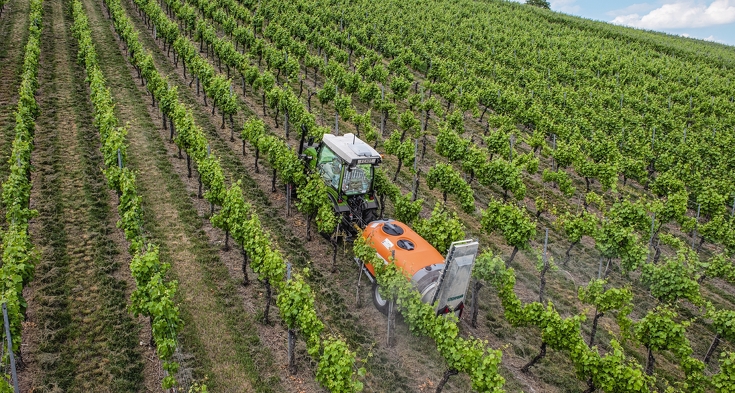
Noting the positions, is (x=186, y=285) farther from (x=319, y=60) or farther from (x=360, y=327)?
(x=319, y=60)

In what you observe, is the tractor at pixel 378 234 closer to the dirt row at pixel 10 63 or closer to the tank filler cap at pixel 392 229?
the tank filler cap at pixel 392 229

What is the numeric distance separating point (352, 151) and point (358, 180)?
0.90 meters

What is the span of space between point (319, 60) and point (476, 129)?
10.6m

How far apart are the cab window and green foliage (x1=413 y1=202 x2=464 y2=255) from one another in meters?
2.92

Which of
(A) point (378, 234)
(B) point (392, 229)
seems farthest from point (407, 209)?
(A) point (378, 234)

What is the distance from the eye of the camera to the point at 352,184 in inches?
519

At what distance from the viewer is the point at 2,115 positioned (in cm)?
1862

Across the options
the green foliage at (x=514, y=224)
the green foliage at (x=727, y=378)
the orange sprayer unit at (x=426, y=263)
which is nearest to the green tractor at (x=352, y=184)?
the orange sprayer unit at (x=426, y=263)

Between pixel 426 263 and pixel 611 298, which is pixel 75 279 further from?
pixel 611 298

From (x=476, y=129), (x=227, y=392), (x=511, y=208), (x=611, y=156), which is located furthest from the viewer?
(x=476, y=129)

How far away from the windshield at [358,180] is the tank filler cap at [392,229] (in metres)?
1.85

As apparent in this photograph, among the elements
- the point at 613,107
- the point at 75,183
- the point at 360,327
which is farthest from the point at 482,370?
the point at 613,107

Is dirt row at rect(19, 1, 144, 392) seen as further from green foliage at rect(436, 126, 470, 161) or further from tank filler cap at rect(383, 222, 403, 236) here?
green foliage at rect(436, 126, 470, 161)

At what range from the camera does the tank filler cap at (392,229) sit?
11598 millimetres
